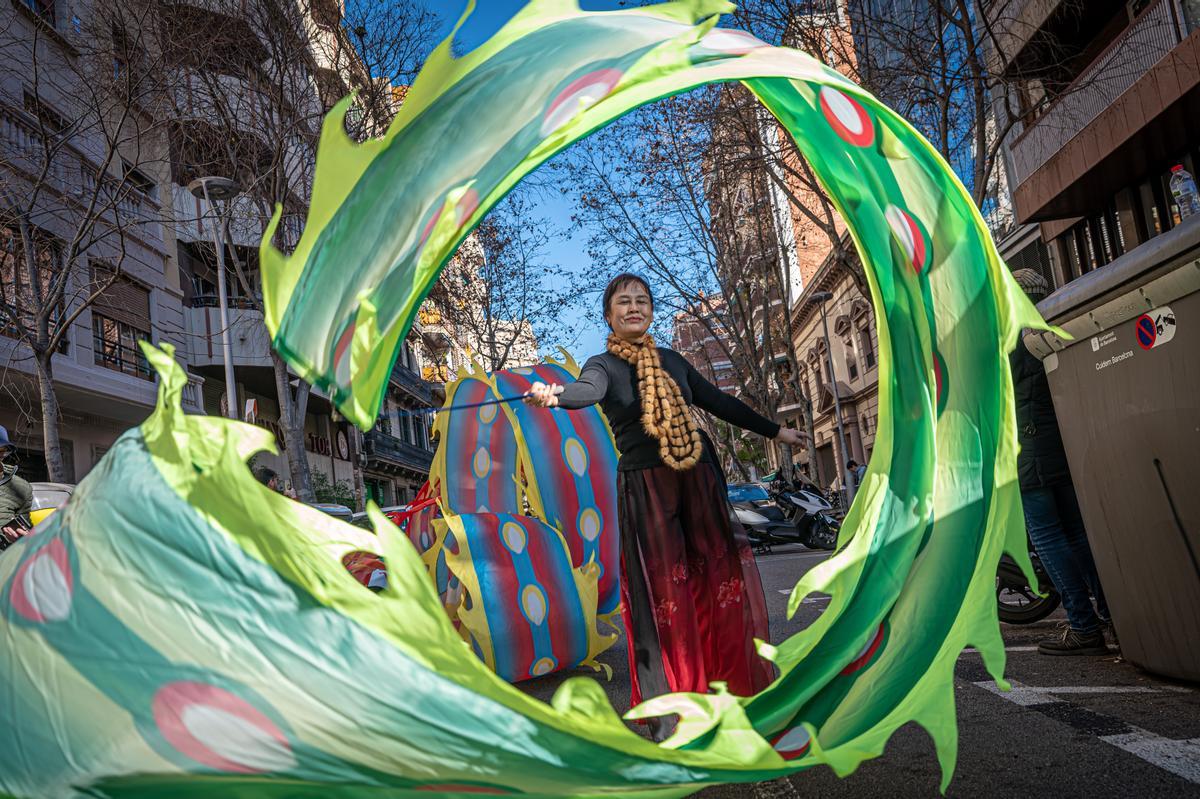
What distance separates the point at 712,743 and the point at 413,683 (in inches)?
24.4

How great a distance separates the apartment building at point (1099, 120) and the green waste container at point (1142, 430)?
25.7 feet

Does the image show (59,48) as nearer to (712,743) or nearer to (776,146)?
(776,146)

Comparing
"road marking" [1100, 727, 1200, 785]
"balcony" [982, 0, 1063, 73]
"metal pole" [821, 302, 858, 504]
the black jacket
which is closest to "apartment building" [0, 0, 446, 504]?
the black jacket

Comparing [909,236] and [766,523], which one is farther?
[766,523]

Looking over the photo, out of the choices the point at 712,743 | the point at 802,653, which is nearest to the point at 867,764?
the point at 802,653

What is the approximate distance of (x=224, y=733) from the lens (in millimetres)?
1761

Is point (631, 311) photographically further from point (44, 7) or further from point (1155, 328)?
point (44, 7)

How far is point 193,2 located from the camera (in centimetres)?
1397

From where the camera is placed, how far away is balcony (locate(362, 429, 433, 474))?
3775 cm

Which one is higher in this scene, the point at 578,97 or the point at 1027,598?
the point at 578,97

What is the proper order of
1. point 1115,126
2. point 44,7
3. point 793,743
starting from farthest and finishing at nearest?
1. point 44,7
2. point 1115,126
3. point 793,743

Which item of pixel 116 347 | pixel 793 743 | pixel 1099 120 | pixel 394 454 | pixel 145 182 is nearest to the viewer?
pixel 793 743

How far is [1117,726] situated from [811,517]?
12673mm

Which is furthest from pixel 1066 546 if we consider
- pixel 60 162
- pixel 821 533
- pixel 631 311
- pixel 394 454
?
pixel 394 454
